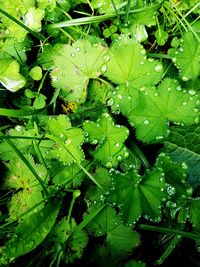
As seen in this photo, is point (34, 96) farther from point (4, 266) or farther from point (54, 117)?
point (4, 266)

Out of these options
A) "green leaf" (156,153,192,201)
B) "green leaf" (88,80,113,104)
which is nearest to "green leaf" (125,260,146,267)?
"green leaf" (156,153,192,201)

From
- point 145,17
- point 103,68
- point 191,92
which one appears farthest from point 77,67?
point 191,92

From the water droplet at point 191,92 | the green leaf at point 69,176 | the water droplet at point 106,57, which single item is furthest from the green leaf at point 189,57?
the green leaf at point 69,176

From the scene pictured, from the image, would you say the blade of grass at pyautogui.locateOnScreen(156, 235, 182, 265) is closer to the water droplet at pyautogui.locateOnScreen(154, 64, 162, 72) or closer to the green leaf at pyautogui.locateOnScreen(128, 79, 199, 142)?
the green leaf at pyautogui.locateOnScreen(128, 79, 199, 142)

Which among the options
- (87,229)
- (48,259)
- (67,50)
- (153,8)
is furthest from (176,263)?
(153,8)

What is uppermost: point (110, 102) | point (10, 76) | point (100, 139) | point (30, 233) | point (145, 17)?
point (145, 17)

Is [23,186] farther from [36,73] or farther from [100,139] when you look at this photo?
[36,73]
